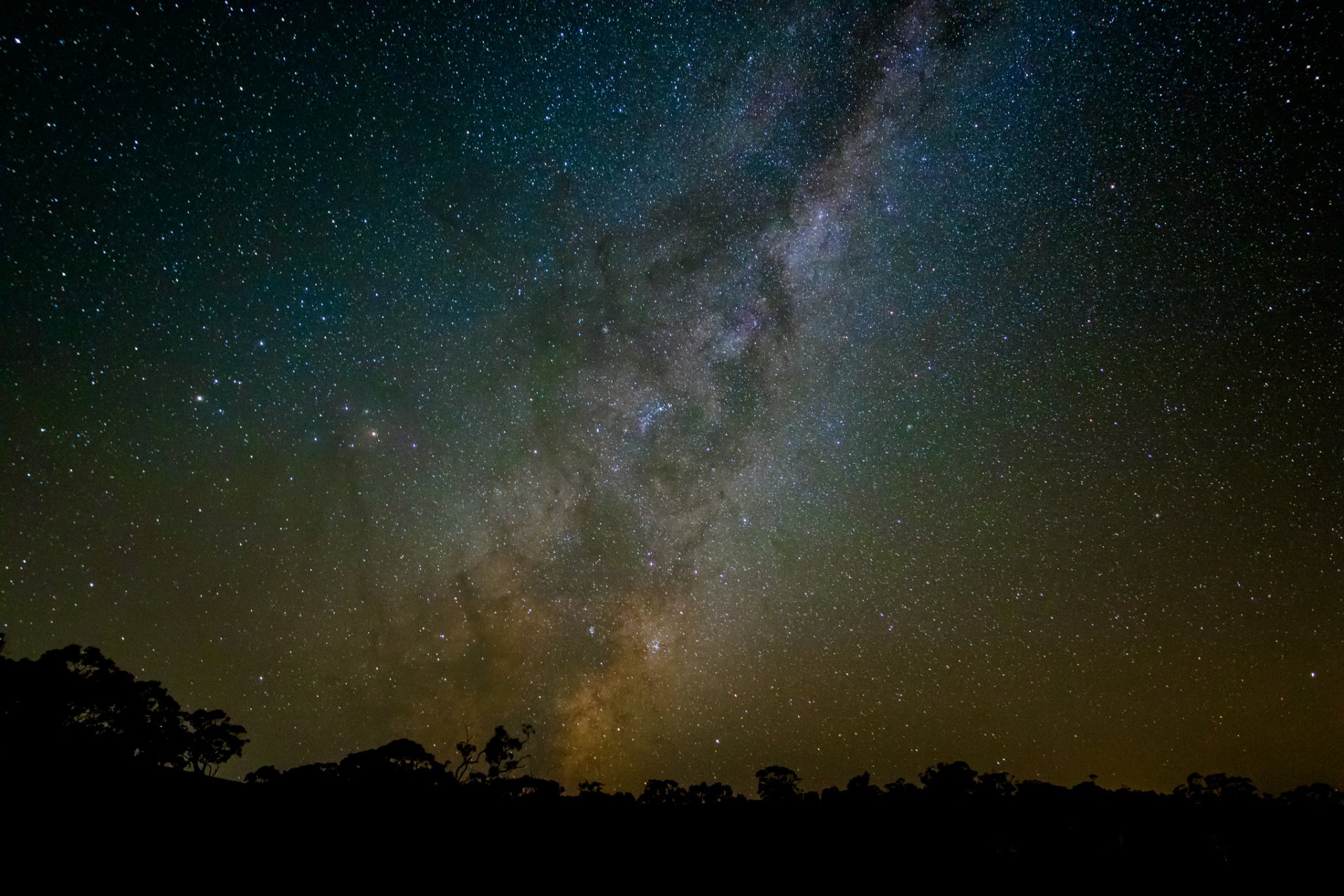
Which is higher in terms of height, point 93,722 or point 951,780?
point 93,722

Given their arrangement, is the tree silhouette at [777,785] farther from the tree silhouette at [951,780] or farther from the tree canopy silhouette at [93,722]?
the tree canopy silhouette at [93,722]

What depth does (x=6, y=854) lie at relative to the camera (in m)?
11.4

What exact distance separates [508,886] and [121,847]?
25.4ft

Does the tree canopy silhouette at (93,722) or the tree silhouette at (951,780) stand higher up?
the tree canopy silhouette at (93,722)

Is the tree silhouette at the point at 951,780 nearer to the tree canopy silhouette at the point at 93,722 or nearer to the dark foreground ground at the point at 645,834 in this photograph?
the dark foreground ground at the point at 645,834

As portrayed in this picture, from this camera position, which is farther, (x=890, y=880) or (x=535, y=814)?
(x=535, y=814)

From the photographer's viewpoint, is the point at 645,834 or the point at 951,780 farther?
the point at 951,780

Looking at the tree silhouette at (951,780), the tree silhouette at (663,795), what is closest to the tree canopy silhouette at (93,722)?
the tree silhouette at (663,795)

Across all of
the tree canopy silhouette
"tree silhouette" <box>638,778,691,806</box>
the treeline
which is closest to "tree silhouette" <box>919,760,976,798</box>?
the treeline

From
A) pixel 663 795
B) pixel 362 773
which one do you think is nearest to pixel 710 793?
pixel 663 795

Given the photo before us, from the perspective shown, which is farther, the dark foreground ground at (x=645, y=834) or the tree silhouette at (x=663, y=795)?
→ the tree silhouette at (x=663, y=795)

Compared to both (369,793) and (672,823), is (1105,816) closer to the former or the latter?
(672,823)

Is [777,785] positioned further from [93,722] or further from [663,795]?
[93,722]

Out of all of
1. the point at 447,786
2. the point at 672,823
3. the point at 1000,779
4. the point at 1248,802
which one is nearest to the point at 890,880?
the point at 672,823
